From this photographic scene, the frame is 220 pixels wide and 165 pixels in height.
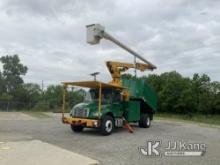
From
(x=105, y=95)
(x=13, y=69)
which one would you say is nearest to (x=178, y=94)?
(x=13, y=69)

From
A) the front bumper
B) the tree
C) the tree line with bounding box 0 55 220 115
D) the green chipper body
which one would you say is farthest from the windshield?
the tree

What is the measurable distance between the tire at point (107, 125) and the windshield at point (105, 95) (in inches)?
48.8

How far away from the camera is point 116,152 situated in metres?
11.5

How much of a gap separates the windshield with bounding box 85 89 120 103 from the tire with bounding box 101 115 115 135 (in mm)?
1239

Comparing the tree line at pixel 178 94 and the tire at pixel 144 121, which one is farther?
the tree line at pixel 178 94

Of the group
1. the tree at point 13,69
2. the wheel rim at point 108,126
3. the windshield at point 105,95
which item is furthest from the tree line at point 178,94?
the wheel rim at point 108,126

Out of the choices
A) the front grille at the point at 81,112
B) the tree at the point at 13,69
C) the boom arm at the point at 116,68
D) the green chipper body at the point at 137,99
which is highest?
the tree at the point at 13,69

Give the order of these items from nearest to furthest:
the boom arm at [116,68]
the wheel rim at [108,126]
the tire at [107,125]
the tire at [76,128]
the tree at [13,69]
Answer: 1. the tire at [107,125]
2. the wheel rim at [108,126]
3. the tire at [76,128]
4. the boom arm at [116,68]
5. the tree at [13,69]

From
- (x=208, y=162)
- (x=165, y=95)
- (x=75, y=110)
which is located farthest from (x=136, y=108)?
(x=165, y=95)

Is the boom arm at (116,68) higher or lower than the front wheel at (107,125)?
higher

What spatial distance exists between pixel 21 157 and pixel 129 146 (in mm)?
4236

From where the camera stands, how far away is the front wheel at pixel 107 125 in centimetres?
1617

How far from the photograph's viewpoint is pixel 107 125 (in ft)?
53.8

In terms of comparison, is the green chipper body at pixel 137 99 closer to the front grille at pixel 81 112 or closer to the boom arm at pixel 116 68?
the boom arm at pixel 116 68
